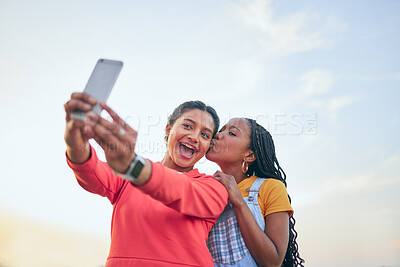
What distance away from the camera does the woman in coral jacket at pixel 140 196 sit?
2.01 meters

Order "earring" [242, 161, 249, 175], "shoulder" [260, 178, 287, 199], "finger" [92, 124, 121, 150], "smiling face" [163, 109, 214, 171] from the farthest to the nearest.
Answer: "earring" [242, 161, 249, 175], "shoulder" [260, 178, 287, 199], "smiling face" [163, 109, 214, 171], "finger" [92, 124, 121, 150]

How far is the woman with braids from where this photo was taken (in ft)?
11.3

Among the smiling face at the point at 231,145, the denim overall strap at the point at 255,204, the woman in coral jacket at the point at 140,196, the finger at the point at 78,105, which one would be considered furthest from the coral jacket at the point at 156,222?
the smiling face at the point at 231,145

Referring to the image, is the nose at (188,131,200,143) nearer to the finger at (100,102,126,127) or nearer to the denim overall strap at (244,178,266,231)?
the denim overall strap at (244,178,266,231)

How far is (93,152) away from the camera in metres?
2.73

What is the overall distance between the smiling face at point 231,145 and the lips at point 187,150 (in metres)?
0.73

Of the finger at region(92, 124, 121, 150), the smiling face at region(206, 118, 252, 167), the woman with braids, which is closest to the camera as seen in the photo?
the finger at region(92, 124, 121, 150)

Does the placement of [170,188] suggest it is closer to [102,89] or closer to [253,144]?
[102,89]

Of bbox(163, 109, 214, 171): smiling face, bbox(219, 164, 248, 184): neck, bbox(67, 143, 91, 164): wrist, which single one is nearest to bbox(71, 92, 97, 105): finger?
bbox(67, 143, 91, 164): wrist

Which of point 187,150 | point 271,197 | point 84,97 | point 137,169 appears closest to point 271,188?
point 271,197

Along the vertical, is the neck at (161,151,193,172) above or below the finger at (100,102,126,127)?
below

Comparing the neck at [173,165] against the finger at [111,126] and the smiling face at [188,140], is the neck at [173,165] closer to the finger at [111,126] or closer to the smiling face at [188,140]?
the smiling face at [188,140]

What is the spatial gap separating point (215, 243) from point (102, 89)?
7.15 ft

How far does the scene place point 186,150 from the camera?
12.0ft
